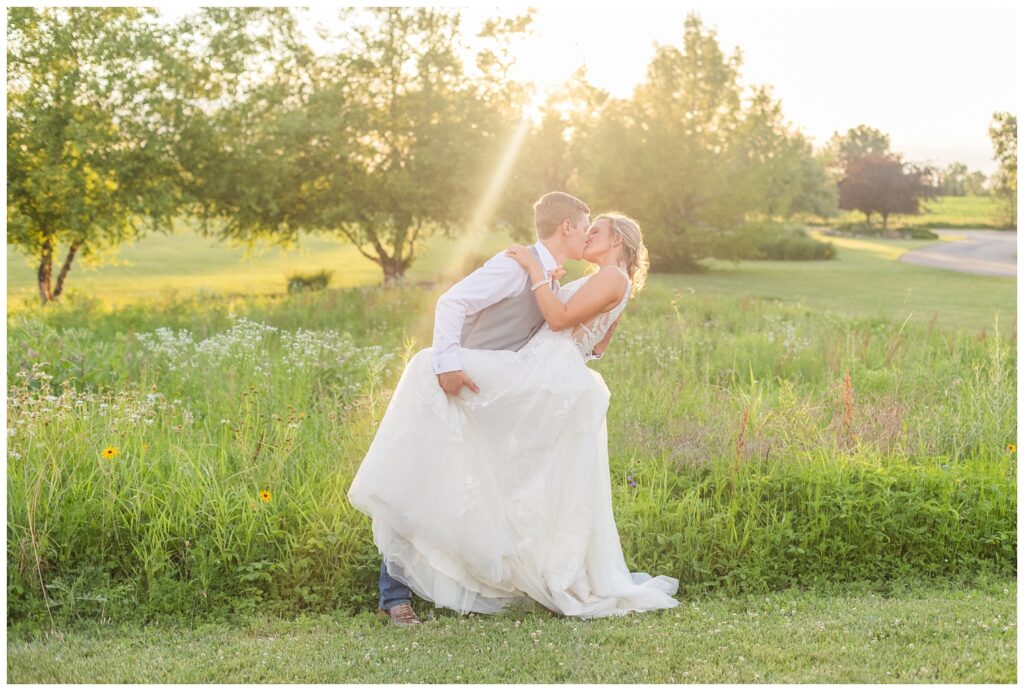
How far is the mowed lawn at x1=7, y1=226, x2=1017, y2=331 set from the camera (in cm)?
2425

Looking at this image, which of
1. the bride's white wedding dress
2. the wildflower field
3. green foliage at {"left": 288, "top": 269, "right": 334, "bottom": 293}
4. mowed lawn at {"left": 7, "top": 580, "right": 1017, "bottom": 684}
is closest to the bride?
the bride's white wedding dress

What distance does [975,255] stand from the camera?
134 ft

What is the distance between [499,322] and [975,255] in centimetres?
4101

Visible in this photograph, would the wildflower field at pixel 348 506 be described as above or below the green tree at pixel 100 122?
below

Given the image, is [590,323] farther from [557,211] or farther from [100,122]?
[100,122]

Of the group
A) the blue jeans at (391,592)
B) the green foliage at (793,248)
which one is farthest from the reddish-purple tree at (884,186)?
the blue jeans at (391,592)

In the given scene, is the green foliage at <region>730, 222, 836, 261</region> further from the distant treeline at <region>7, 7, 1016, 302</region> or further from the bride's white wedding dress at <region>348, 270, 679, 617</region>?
the bride's white wedding dress at <region>348, 270, 679, 617</region>

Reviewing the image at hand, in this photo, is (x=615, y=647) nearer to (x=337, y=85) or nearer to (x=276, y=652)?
(x=276, y=652)

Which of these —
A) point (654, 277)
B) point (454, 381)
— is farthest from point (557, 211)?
point (654, 277)

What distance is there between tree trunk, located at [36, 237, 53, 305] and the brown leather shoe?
55.4 ft

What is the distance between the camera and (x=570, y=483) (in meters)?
5.03

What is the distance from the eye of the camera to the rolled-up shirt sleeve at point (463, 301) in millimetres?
4852

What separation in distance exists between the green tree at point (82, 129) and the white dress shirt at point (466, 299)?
15061 millimetres

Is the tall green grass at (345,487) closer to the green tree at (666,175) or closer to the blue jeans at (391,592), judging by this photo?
the blue jeans at (391,592)
